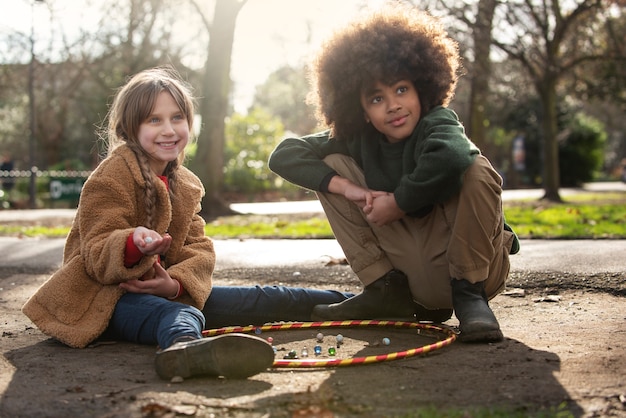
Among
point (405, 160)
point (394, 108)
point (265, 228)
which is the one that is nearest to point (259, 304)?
point (405, 160)

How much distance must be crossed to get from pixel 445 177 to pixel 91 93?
2852 centimetres

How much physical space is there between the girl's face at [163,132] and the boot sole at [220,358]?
1.21m

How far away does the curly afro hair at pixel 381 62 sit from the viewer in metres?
3.54

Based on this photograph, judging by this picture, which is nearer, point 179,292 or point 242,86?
point 179,292

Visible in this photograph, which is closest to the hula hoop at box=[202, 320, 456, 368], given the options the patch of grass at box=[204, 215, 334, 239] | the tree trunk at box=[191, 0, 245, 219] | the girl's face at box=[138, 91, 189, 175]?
the girl's face at box=[138, 91, 189, 175]

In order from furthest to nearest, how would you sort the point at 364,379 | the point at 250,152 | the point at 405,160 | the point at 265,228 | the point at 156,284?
the point at 250,152 → the point at 265,228 → the point at 405,160 → the point at 156,284 → the point at 364,379

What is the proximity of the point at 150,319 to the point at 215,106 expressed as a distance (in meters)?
10.6

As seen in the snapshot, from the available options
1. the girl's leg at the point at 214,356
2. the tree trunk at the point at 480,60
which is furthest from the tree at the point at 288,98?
the girl's leg at the point at 214,356

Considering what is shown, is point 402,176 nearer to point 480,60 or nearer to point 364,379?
point 364,379

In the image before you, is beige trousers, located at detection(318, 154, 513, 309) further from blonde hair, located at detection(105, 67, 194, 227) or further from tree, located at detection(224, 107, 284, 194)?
tree, located at detection(224, 107, 284, 194)

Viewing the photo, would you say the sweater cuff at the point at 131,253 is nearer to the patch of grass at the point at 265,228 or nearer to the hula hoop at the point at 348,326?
the hula hoop at the point at 348,326

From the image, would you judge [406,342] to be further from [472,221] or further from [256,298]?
[256,298]

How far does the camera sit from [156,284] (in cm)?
335

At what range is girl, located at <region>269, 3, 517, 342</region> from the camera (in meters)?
3.24
